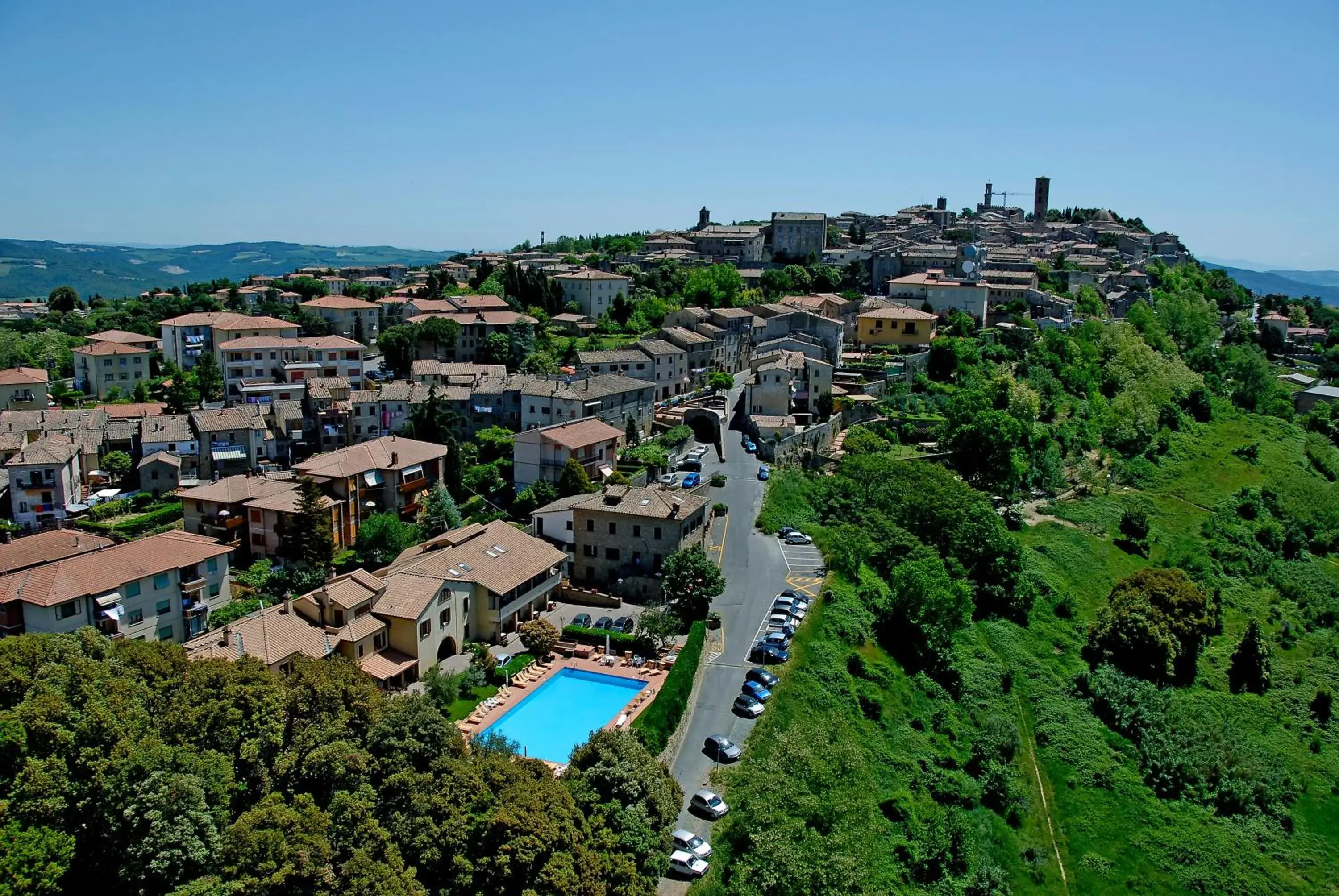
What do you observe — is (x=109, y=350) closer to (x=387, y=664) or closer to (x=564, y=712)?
(x=387, y=664)

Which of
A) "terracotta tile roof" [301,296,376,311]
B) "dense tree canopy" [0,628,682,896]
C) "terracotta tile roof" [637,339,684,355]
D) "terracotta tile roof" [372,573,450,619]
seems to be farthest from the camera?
"terracotta tile roof" [301,296,376,311]

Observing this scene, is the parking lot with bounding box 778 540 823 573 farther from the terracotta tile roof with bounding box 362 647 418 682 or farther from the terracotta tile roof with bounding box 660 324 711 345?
the terracotta tile roof with bounding box 660 324 711 345

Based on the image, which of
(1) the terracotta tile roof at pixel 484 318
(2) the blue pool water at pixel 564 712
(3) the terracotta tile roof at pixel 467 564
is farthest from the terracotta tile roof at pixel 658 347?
(2) the blue pool water at pixel 564 712

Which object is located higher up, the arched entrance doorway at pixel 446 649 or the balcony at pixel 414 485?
the balcony at pixel 414 485

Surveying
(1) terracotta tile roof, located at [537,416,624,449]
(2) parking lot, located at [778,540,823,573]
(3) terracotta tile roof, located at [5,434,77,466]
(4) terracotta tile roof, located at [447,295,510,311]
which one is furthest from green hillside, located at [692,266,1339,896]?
(3) terracotta tile roof, located at [5,434,77,466]

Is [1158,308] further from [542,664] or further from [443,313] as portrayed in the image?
[542,664]

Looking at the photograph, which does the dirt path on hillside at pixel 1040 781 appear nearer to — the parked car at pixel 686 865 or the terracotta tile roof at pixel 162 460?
the parked car at pixel 686 865
